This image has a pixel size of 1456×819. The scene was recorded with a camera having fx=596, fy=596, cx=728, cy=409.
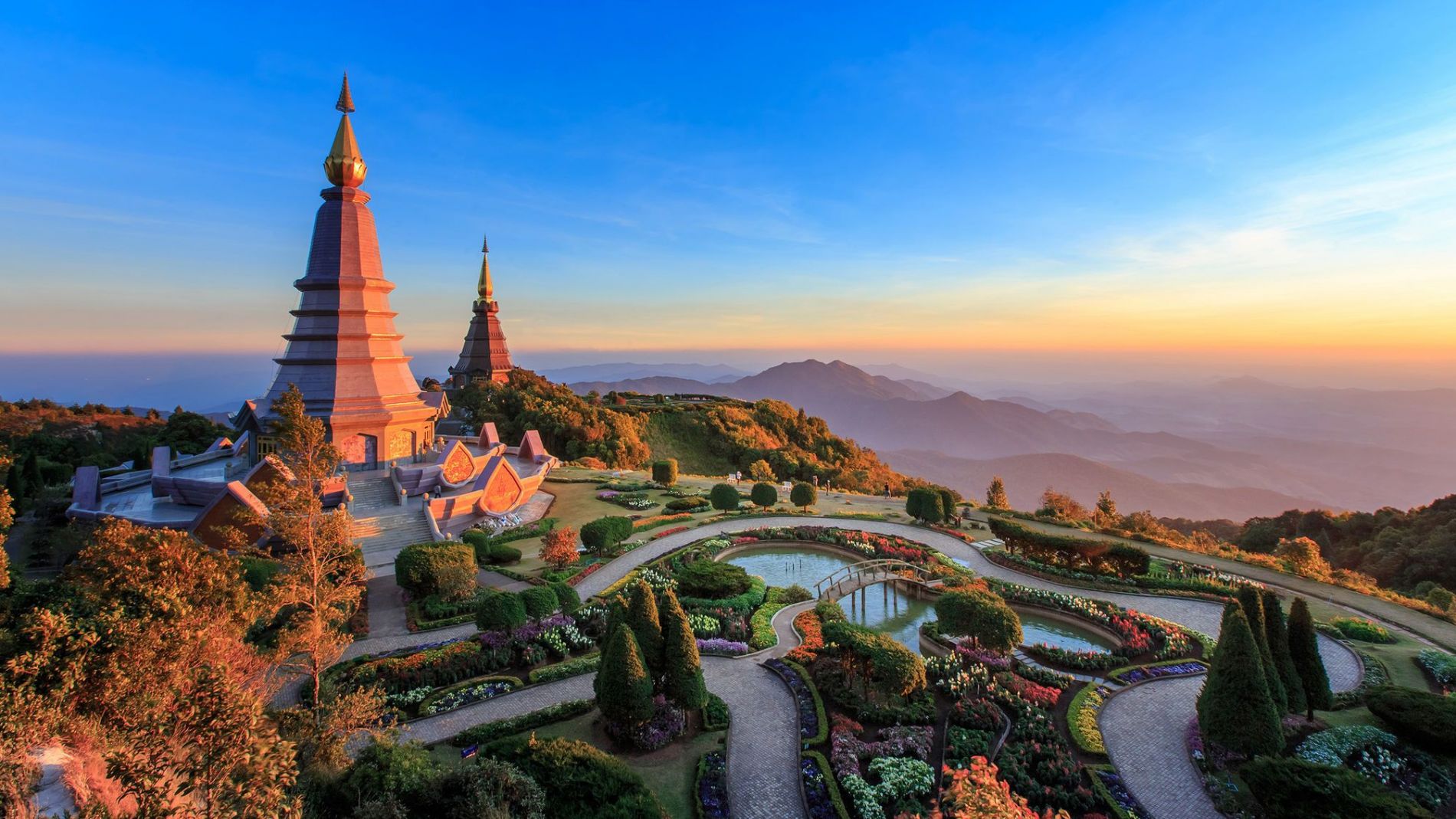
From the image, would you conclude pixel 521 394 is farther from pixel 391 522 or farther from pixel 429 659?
pixel 429 659

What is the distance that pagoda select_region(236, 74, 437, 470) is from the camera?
2786 cm

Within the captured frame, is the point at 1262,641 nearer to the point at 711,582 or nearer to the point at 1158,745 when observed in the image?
the point at 1158,745

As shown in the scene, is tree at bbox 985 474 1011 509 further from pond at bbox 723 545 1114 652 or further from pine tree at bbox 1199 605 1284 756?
pine tree at bbox 1199 605 1284 756

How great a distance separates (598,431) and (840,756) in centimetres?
4302

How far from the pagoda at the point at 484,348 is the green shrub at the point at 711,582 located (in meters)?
46.3

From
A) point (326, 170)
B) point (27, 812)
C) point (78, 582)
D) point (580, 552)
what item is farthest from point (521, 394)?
point (27, 812)

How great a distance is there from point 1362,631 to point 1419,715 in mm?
7852

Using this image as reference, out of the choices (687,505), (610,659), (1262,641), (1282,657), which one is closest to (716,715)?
(610,659)

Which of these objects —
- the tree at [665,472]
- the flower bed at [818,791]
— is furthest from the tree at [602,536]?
the flower bed at [818,791]

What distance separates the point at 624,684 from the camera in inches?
471

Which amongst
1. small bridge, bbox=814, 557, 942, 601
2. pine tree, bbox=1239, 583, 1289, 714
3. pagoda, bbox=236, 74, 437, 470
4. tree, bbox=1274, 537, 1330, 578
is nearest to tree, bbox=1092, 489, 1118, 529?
tree, bbox=1274, 537, 1330, 578

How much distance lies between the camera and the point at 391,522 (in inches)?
1003

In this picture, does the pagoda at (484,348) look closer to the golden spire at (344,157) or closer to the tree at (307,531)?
the golden spire at (344,157)

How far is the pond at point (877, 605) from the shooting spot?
18344 millimetres
